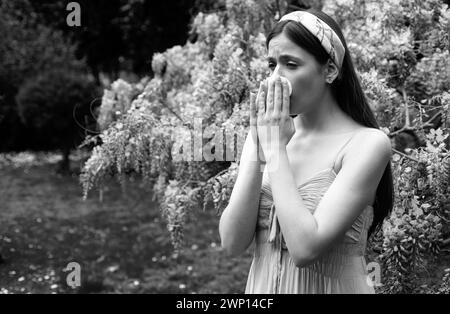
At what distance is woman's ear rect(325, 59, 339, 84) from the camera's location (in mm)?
1894

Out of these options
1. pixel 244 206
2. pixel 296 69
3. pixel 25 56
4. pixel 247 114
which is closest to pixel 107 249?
pixel 247 114

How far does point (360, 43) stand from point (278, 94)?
2.83 meters

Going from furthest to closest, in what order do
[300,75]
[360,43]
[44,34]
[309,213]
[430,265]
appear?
[44,34]
[360,43]
[430,265]
[300,75]
[309,213]

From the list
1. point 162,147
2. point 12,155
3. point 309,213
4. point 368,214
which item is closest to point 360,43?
point 162,147

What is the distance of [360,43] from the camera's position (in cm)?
435

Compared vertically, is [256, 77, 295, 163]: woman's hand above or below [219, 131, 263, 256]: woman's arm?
above

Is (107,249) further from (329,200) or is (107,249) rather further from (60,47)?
(60,47)

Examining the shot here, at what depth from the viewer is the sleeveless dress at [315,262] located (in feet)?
5.84

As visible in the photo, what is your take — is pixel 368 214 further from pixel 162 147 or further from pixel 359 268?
pixel 162 147

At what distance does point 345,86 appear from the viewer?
1965 mm

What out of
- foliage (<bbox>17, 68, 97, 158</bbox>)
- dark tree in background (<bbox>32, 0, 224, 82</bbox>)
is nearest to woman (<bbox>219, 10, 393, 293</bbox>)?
dark tree in background (<bbox>32, 0, 224, 82</bbox>)

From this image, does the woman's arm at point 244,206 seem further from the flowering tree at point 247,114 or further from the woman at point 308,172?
the flowering tree at point 247,114

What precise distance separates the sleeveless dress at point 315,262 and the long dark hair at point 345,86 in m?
0.18

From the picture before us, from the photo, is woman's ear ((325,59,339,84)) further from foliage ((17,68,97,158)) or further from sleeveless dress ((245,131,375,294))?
foliage ((17,68,97,158))
